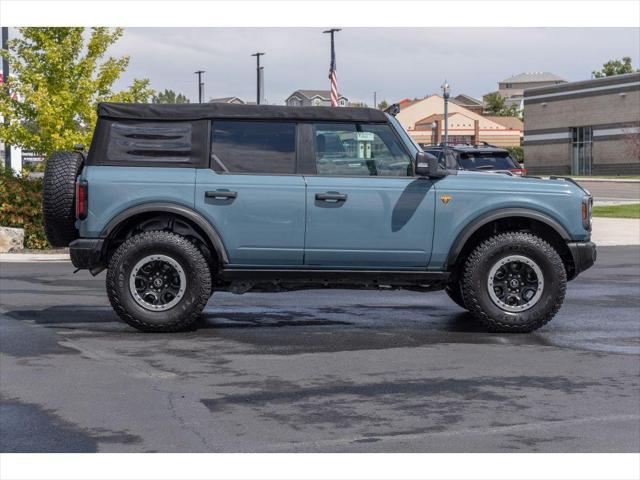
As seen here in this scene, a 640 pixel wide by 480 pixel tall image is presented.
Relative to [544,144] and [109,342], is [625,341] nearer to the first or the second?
[109,342]

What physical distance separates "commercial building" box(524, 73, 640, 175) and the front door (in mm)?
57273

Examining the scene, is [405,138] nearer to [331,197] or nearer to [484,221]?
[331,197]

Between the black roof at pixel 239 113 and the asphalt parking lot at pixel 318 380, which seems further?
the black roof at pixel 239 113

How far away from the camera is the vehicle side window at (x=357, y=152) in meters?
9.92

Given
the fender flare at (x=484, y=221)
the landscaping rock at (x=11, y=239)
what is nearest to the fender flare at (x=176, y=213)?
the fender flare at (x=484, y=221)

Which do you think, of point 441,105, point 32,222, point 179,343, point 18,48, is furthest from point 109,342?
point 441,105

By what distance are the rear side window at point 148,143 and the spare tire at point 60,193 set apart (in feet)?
1.38

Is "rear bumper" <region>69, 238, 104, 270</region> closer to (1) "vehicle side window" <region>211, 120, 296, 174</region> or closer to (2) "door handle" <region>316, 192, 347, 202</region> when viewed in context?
(1) "vehicle side window" <region>211, 120, 296, 174</region>

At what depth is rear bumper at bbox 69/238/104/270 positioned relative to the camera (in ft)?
31.8

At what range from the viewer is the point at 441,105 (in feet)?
430

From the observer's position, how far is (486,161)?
24.4 metres

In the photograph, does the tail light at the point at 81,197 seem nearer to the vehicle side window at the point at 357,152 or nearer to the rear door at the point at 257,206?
the rear door at the point at 257,206

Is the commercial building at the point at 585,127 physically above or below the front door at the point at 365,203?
above

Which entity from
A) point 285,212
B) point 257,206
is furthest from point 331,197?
point 257,206
